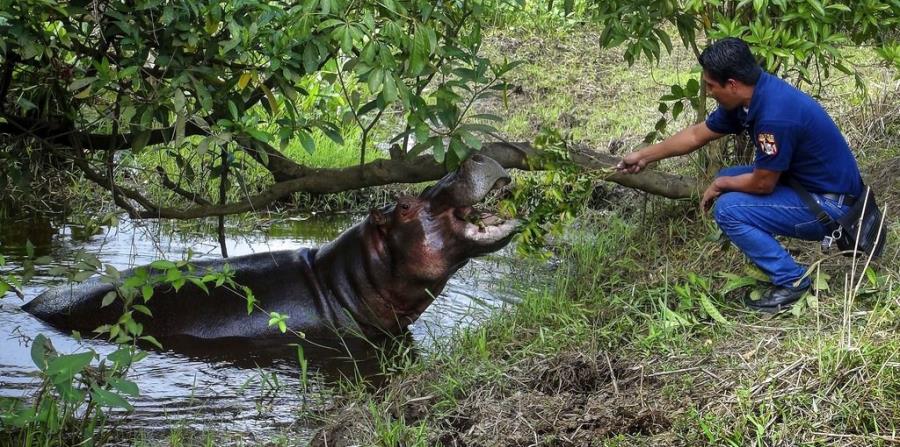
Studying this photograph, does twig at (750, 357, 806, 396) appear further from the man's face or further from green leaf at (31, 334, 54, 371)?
green leaf at (31, 334, 54, 371)

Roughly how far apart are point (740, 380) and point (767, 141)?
1068 mm

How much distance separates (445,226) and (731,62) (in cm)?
170

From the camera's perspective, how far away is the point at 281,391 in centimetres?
523

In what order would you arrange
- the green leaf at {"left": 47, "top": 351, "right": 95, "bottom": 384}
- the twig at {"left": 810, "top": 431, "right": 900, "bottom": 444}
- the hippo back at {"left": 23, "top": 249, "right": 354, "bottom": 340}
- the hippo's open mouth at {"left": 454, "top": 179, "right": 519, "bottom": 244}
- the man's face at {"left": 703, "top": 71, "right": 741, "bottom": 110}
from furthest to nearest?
the hippo back at {"left": 23, "top": 249, "right": 354, "bottom": 340}, the hippo's open mouth at {"left": 454, "top": 179, "right": 519, "bottom": 244}, the man's face at {"left": 703, "top": 71, "right": 741, "bottom": 110}, the green leaf at {"left": 47, "top": 351, "right": 95, "bottom": 384}, the twig at {"left": 810, "top": 431, "right": 900, "bottom": 444}

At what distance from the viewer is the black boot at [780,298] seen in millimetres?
4766

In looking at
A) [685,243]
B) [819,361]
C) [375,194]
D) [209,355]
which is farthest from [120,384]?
[375,194]

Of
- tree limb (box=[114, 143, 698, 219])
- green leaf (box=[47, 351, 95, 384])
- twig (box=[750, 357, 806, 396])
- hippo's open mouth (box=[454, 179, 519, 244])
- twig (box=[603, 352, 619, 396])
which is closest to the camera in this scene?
green leaf (box=[47, 351, 95, 384])

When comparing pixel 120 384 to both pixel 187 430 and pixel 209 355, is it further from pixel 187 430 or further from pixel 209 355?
pixel 209 355

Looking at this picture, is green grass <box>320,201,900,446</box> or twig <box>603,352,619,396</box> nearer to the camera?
green grass <box>320,201,900,446</box>

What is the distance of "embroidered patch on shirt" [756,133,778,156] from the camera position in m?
4.59

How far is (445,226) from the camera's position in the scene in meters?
5.68

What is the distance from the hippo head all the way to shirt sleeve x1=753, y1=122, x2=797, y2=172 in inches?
50.1

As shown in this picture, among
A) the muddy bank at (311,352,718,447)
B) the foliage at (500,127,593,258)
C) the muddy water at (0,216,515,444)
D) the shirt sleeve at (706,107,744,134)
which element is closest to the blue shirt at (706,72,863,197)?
the shirt sleeve at (706,107,744,134)

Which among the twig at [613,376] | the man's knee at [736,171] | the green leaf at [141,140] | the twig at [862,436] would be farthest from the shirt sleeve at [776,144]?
the green leaf at [141,140]
